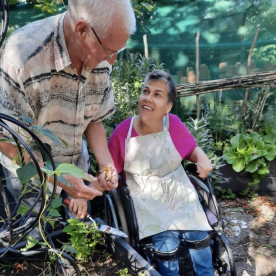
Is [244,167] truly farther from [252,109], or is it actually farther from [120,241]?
[120,241]

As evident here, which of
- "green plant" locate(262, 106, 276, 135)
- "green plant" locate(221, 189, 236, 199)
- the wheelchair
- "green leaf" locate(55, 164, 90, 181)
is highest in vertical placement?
"green leaf" locate(55, 164, 90, 181)

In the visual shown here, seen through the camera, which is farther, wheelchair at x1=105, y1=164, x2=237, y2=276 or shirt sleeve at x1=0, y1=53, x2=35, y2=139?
wheelchair at x1=105, y1=164, x2=237, y2=276

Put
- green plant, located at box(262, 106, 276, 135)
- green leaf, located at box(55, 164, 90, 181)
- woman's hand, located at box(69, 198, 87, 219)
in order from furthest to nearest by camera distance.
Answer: green plant, located at box(262, 106, 276, 135)
woman's hand, located at box(69, 198, 87, 219)
green leaf, located at box(55, 164, 90, 181)

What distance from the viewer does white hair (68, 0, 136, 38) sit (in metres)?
1.27

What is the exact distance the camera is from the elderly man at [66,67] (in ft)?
4.27

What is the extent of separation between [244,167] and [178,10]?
2336 mm

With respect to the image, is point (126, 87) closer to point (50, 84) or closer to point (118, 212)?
point (118, 212)

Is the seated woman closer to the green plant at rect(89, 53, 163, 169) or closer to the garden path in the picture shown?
the garden path

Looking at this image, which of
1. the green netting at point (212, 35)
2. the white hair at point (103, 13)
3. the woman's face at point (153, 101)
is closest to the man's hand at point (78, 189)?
the white hair at point (103, 13)

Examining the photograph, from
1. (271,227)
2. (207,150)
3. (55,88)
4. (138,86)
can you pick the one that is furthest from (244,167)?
(55,88)

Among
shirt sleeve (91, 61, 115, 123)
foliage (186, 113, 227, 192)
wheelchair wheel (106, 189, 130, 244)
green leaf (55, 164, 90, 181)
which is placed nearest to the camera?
green leaf (55, 164, 90, 181)

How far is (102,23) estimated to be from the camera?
1289 mm

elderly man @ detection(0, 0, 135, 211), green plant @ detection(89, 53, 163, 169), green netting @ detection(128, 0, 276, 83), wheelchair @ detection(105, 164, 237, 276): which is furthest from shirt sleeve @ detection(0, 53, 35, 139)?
green netting @ detection(128, 0, 276, 83)

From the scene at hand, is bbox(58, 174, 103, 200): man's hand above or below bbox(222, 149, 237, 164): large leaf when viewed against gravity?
above
